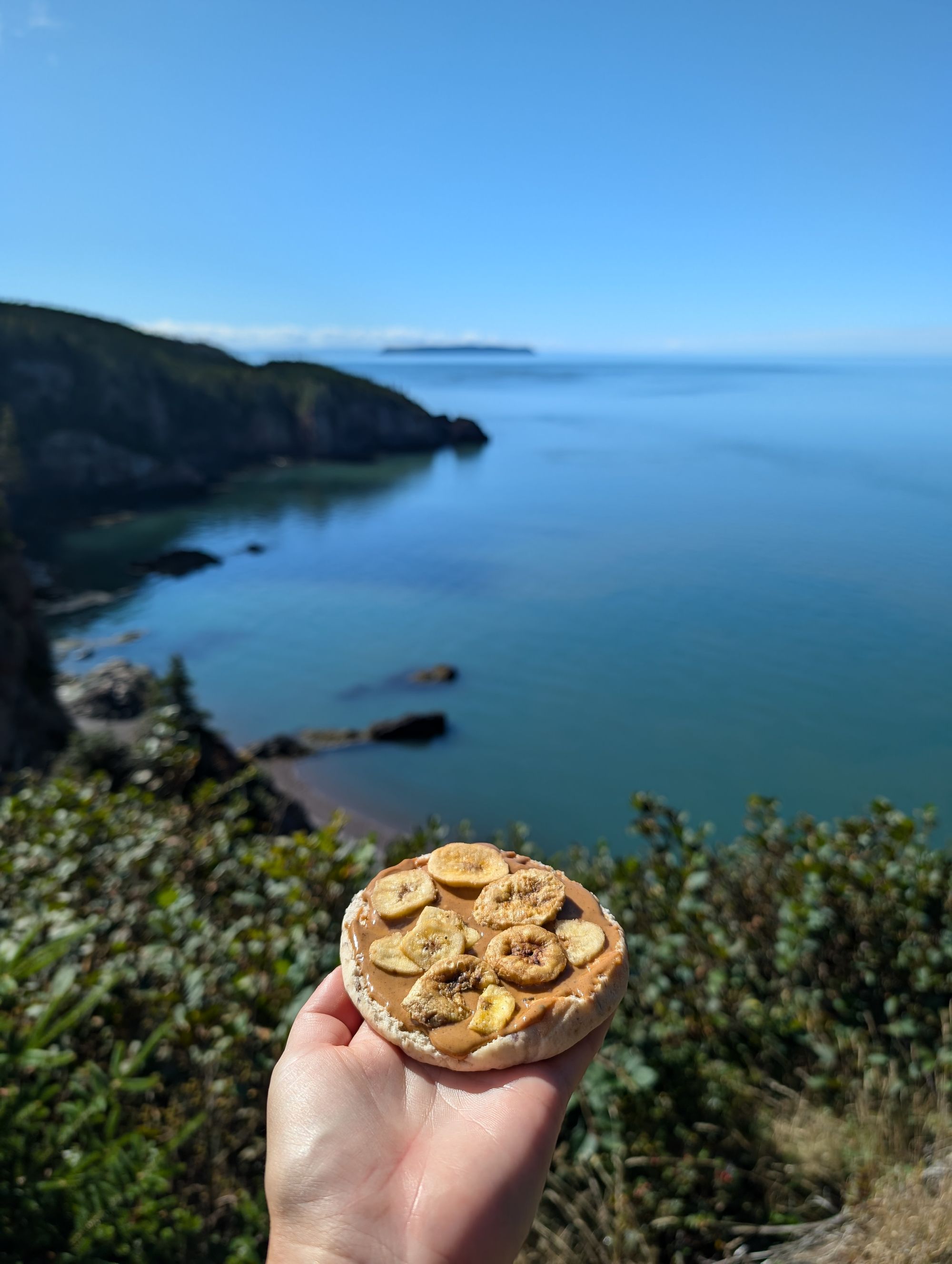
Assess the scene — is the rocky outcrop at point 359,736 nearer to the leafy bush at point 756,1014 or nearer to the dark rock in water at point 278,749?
the dark rock in water at point 278,749

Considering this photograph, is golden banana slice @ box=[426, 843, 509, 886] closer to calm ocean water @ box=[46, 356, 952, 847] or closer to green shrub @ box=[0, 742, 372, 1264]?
green shrub @ box=[0, 742, 372, 1264]

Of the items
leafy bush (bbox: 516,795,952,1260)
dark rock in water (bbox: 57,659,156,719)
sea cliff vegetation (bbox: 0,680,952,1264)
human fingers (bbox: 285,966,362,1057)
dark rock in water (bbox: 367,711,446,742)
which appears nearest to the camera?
human fingers (bbox: 285,966,362,1057)

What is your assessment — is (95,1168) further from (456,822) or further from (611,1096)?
(456,822)

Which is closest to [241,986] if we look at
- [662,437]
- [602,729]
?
[602,729]

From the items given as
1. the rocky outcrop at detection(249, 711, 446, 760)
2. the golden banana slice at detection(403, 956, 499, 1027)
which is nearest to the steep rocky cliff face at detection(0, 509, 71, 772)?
the rocky outcrop at detection(249, 711, 446, 760)

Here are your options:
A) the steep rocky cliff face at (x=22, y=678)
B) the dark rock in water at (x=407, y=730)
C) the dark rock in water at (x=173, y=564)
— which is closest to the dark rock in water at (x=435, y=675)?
the dark rock in water at (x=407, y=730)
